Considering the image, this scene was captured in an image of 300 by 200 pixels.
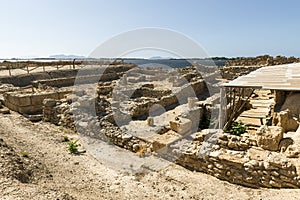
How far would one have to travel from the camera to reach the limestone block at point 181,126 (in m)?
9.76

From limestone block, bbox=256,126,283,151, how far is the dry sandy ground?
1.38m

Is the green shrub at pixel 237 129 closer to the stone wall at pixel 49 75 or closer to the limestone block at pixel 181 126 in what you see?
the limestone block at pixel 181 126

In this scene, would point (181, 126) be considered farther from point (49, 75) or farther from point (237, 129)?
point (49, 75)

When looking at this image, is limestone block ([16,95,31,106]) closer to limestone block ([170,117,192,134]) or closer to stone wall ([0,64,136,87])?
limestone block ([170,117,192,134])

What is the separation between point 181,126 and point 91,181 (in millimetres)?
4474

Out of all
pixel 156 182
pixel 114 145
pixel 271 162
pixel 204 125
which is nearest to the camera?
pixel 271 162

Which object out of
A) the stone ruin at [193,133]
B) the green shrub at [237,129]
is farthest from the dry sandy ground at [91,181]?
Answer: the green shrub at [237,129]

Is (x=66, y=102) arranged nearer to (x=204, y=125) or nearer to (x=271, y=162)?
(x=204, y=125)

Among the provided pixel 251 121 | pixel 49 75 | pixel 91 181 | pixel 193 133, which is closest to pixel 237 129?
pixel 251 121

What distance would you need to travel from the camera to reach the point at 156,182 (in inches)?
274

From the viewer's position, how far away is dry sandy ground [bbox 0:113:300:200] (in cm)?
545

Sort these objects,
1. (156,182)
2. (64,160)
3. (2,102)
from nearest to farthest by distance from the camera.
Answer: (156,182) → (64,160) → (2,102)

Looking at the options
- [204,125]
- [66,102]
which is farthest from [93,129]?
[204,125]

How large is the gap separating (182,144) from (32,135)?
6919 millimetres
